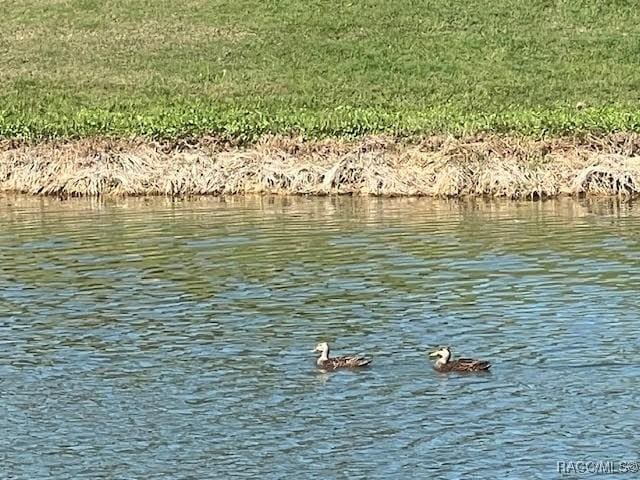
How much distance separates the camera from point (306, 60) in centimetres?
5138

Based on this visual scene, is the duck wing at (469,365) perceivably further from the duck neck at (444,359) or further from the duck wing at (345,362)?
the duck wing at (345,362)

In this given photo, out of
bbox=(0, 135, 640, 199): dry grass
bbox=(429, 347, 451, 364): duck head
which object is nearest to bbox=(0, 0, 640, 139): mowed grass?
bbox=(0, 135, 640, 199): dry grass

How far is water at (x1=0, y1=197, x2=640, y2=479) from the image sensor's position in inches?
540

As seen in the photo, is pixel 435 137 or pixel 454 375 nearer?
pixel 454 375

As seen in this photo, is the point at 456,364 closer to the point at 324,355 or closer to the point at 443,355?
the point at 443,355

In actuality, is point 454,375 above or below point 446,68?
below

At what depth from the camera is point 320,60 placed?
51.3m

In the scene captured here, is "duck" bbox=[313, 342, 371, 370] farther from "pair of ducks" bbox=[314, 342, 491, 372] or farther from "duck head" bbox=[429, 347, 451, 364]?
"duck head" bbox=[429, 347, 451, 364]

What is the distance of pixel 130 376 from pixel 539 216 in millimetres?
13229

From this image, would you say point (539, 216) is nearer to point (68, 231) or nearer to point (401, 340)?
point (68, 231)

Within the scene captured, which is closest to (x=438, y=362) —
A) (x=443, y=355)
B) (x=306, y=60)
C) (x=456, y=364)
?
(x=443, y=355)

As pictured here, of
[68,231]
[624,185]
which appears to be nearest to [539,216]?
[624,185]

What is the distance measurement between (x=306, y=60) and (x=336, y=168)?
19451mm

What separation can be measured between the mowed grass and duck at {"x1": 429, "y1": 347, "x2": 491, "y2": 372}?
22.0m
